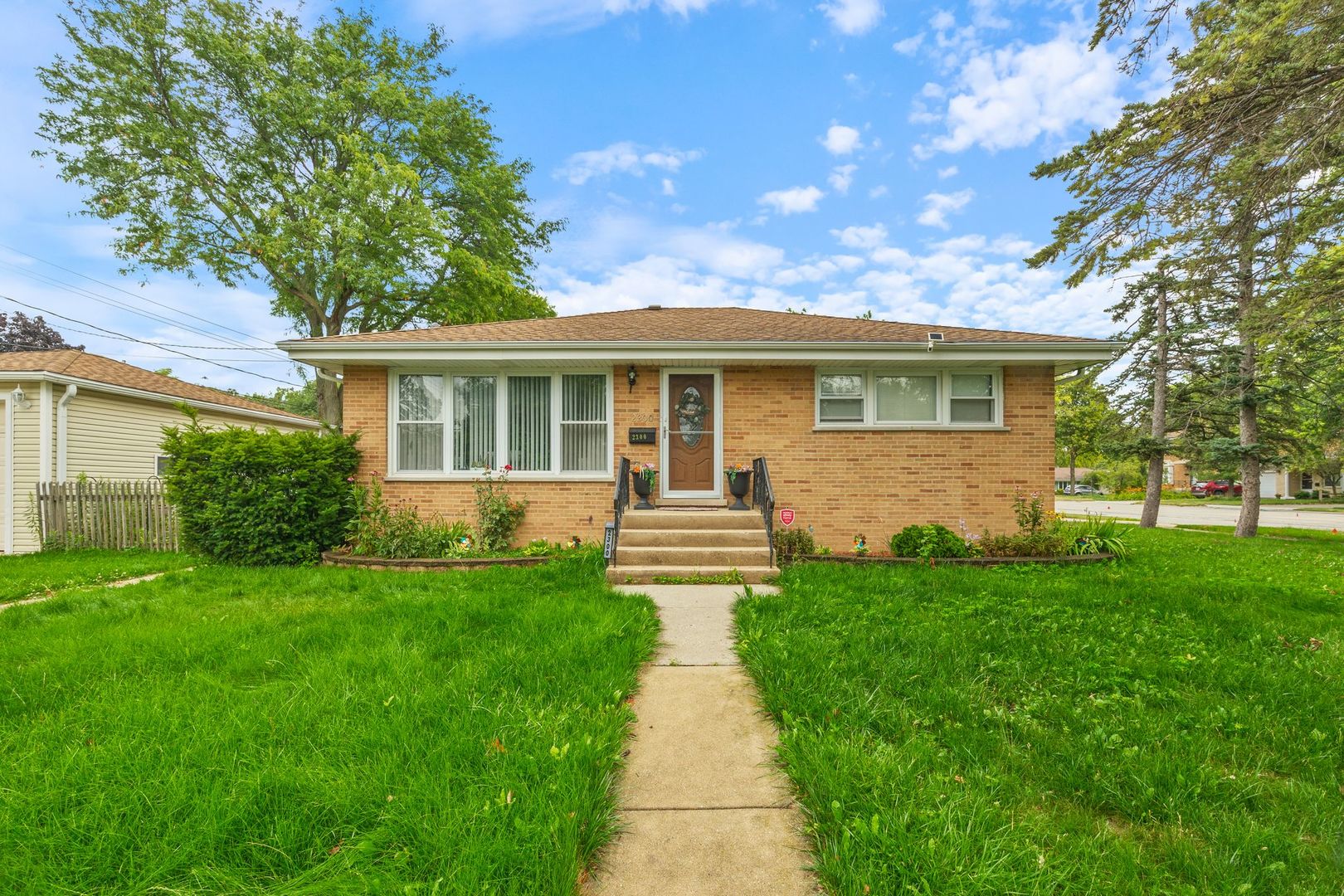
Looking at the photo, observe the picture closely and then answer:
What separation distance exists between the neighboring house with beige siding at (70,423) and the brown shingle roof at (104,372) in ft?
0.10

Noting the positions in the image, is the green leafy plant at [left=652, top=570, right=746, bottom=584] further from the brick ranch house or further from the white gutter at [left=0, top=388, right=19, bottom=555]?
the white gutter at [left=0, top=388, right=19, bottom=555]

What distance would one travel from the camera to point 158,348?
71.7 ft

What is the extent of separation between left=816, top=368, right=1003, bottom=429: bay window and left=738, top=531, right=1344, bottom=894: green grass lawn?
328 centimetres

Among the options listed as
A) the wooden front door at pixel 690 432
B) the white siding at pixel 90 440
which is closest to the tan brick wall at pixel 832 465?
the wooden front door at pixel 690 432

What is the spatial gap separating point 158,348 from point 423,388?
76.9 ft

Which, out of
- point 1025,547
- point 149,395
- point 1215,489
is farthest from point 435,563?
point 1215,489

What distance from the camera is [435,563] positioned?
6.42m

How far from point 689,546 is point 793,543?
1570 mm

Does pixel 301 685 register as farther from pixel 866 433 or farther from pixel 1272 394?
pixel 1272 394

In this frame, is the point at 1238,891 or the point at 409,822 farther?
the point at 409,822

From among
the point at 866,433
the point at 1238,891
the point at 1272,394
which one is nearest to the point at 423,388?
the point at 866,433

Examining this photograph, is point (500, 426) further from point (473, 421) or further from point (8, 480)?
point (8, 480)

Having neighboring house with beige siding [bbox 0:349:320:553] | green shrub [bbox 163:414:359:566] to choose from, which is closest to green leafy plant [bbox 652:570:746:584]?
green shrub [bbox 163:414:359:566]

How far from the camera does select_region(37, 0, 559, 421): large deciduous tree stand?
12.9m
